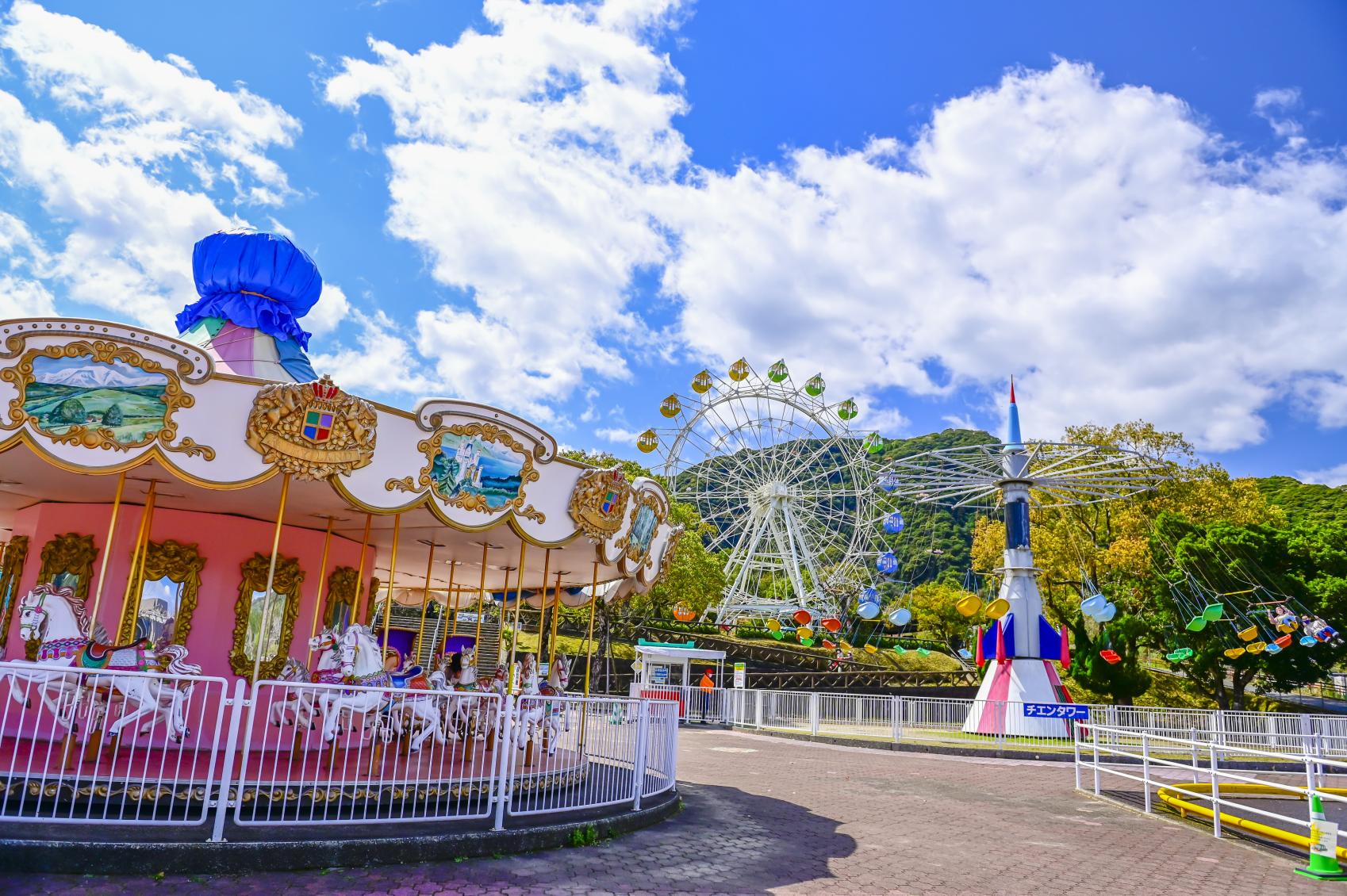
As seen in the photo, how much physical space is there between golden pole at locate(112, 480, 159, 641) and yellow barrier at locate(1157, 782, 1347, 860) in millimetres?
A: 10810

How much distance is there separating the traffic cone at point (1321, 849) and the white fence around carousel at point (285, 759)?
19.3ft

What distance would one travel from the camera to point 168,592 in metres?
9.00

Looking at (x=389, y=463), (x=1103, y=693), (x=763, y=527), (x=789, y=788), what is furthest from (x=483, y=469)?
(x=763, y=527)

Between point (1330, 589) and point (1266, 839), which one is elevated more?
point (1330, 589)

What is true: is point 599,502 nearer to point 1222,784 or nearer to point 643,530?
point 643,530

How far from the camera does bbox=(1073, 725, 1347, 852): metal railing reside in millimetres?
8258

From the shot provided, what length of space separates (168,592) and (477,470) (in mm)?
3724

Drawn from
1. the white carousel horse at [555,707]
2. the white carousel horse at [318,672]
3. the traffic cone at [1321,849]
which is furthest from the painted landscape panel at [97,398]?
the traffic cone at [1321,849]

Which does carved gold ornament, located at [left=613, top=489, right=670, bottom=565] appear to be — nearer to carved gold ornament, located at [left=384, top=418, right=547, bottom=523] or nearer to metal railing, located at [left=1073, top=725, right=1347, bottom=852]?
carved gold ornament, located at [left=384, top=418, right=547, bottom=523]

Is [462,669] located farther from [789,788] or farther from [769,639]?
[769,639]

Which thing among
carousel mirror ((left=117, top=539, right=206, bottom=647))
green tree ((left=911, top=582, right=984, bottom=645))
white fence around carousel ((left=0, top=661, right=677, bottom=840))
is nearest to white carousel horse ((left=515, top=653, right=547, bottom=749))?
white fence around carousel ((left=0, top=661, right=677, bottom=840))

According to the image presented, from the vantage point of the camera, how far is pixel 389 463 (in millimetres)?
7902

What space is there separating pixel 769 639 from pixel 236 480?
1479 inches

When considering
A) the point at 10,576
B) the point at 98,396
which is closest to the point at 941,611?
the point at 10,576
